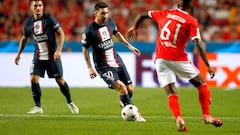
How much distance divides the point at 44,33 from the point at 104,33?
1.74 meters

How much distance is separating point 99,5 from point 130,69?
950 cm

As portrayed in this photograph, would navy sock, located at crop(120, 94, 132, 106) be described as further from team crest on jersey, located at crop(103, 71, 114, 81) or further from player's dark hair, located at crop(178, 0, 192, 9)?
player's dark hair, located at crop(178, 0, 192, 9)

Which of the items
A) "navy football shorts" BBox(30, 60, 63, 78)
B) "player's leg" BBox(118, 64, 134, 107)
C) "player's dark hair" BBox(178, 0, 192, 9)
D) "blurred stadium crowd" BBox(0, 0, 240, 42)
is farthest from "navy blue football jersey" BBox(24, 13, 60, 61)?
"blurred stadium crowd" BBox(0, 0, 240, 42)

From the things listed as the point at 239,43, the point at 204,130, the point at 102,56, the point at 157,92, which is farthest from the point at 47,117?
the point at 239,43

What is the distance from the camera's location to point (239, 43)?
2225 cm

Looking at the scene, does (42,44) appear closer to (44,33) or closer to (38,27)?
(44,33)

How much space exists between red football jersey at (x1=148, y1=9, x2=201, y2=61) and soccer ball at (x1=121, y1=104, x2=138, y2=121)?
1507 mm

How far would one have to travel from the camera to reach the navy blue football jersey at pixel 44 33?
546 inches

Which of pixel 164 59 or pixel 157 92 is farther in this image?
pixel 157 92

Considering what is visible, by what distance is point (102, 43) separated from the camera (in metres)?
12.7

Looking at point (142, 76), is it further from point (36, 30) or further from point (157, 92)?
point (36, 30)

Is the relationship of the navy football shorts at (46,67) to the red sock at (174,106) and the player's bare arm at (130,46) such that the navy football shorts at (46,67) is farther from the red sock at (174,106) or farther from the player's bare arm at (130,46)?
the red sock at (174,106)

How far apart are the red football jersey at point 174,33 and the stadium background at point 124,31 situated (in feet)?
35.5

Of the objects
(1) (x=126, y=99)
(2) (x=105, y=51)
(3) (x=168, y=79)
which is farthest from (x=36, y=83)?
(3) (x=168, y=79)
